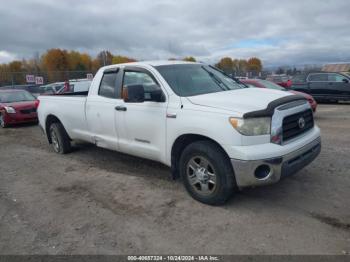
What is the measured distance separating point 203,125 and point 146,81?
4.70ft

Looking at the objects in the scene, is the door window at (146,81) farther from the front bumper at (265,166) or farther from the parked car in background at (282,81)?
the parked car in background at (282,81)

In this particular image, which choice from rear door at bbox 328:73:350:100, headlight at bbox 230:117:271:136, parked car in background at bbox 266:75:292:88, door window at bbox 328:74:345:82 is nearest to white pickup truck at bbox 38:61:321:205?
headlight at bbox 230:117:271:136

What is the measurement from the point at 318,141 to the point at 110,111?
10.4 feet

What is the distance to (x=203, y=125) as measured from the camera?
3.96m

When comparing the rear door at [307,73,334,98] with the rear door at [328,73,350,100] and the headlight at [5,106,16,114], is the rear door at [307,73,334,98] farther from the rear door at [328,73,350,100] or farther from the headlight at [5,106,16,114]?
the headlight at [5,106,16,114]

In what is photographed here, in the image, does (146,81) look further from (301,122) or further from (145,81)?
(301,122)

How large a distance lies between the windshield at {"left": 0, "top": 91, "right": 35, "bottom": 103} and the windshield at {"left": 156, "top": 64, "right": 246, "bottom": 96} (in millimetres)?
9849

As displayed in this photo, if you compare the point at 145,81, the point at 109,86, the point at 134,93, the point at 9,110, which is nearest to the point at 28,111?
the point at 9,110

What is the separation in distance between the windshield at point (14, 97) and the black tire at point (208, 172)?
10601mm

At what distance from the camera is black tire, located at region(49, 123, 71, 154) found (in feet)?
23.1

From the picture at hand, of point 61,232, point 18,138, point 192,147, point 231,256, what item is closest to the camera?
point 231,256

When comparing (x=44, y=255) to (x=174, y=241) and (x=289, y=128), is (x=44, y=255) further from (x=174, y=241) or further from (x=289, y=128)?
(x=289, y=128)

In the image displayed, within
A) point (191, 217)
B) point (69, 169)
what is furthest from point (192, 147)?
point (69, 169)

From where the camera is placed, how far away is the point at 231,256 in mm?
3148
